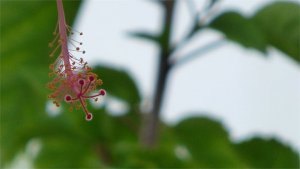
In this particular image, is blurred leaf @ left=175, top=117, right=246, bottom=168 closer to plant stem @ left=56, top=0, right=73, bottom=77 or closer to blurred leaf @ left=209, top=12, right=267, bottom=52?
blurred leaf @ left=209, top=12, right=267, bottom=52

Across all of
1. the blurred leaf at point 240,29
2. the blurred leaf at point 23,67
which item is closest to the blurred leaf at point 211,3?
the blurred leaf at point 240,29

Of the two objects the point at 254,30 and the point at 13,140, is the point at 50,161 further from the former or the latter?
the point at 254,30

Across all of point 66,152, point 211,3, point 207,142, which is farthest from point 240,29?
point 66,152

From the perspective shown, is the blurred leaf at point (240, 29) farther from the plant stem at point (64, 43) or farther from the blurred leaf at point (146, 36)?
the plant stem at point (64, 43)

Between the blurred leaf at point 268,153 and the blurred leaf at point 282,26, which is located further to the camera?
the blurred leaf at point 268,153

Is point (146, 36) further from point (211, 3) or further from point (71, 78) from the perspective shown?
point (71, 78)

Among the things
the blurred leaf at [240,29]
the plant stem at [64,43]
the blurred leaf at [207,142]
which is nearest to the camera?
the plant stem at [64,43]
